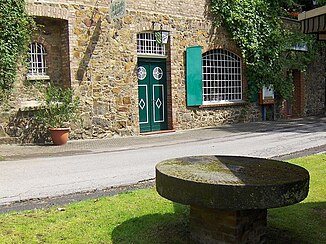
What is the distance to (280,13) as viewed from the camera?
1811 centimetres

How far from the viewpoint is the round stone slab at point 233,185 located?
3.24 meters

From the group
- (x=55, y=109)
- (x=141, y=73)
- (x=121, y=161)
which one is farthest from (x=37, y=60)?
(x=121, y=161)

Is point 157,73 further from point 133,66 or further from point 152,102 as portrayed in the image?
point 133,66

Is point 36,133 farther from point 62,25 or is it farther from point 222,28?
point 222,28

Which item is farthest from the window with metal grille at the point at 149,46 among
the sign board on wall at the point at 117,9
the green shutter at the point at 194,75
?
the sign board on wall at the point at 117,9

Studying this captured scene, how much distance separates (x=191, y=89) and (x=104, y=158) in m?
6.73

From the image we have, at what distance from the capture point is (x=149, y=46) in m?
14.0

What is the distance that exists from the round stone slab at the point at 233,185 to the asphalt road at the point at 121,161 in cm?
250

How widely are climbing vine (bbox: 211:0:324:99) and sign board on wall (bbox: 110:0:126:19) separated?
198 inches

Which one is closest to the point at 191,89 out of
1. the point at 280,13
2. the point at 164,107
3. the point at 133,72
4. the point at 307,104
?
the point at 164,107

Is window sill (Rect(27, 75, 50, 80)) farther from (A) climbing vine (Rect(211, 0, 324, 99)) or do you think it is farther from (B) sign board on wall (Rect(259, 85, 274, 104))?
(B) sign board on wall (Rect(259, 85, 274, 104))

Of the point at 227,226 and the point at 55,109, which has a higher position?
the point at 55,109

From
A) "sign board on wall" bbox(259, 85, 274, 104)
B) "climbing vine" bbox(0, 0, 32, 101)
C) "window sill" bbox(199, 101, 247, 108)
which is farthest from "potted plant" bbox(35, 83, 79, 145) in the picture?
"sign board on wall" bbox(259, 85, 274, 104)

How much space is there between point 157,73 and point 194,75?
1494 mm
